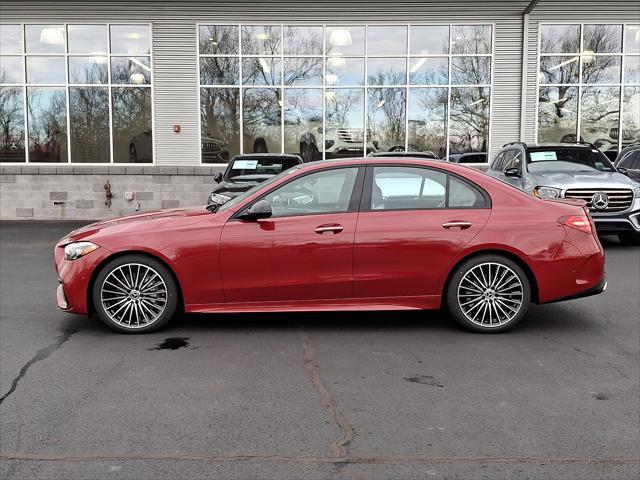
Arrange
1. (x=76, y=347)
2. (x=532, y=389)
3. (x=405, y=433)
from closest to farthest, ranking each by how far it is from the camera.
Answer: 1. (x=405, y=433)
2. (x=532, y=389)
3. (x=76, y=347)

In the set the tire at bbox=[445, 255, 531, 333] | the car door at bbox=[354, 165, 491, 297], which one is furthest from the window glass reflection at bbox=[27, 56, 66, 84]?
the tire at bbox=[445, 255, 531, 333]

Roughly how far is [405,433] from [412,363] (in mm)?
1303

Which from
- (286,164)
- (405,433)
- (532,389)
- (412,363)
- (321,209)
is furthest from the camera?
(286,164)

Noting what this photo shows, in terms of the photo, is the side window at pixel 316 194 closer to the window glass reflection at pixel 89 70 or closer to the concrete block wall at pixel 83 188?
the concrete block wall at pixel 83 188

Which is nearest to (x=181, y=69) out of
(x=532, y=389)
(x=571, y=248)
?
(x=571, y=248)

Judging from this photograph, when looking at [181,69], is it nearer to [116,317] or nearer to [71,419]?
[116,317]

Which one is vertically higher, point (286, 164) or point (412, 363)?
point (286, 164)

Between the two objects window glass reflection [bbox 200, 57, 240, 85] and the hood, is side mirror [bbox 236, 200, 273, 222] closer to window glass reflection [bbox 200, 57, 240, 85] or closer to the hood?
the hood

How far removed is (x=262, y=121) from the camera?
17.7 meters

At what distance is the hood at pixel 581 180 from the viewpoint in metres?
11.0

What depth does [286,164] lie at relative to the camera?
13.3m

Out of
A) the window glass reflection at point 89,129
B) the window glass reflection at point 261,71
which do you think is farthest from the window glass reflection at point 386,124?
the window glass reflection at point 89,129

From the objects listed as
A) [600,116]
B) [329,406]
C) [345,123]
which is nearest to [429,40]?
[345,123]

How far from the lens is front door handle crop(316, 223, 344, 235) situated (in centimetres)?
574
